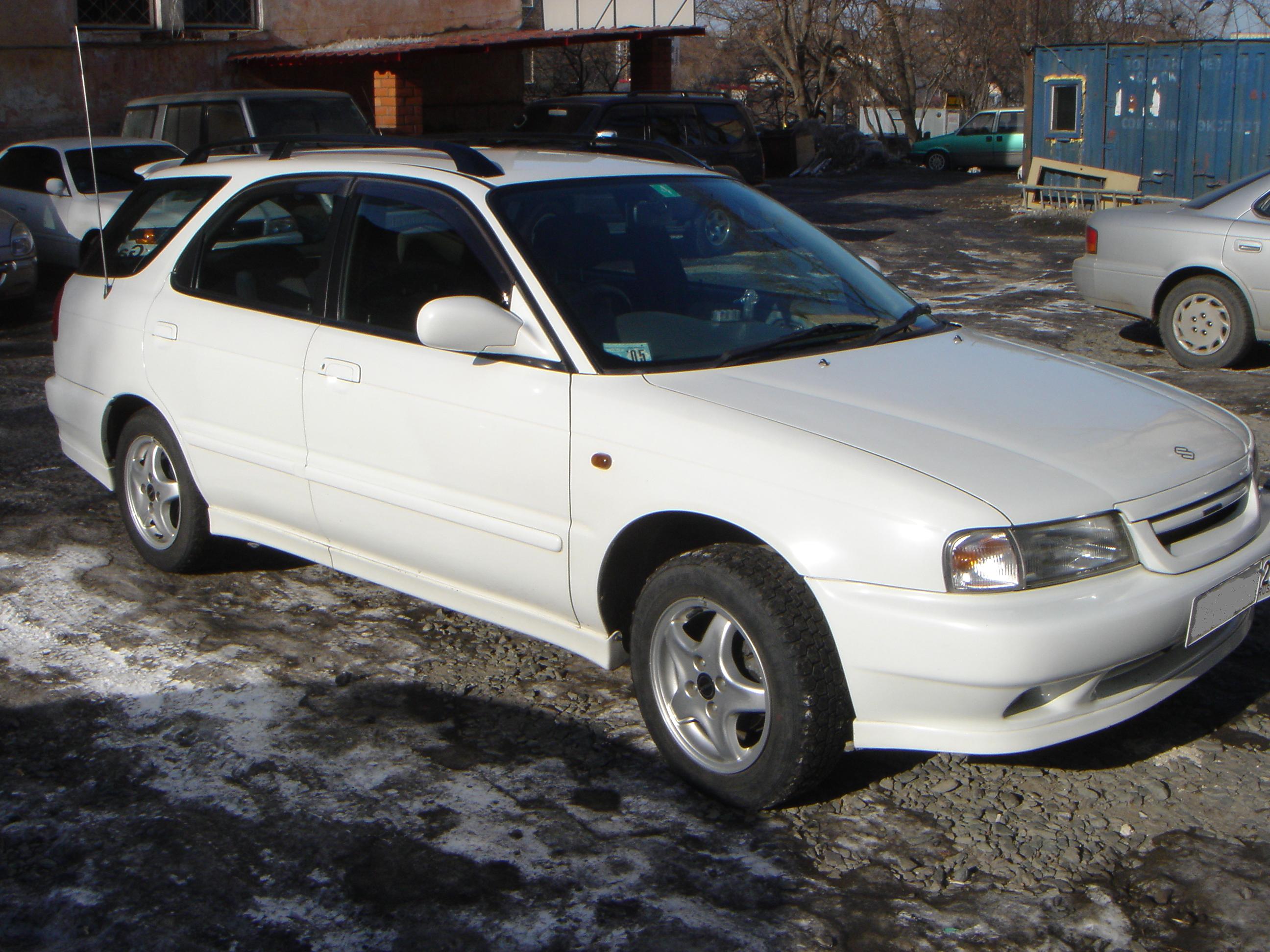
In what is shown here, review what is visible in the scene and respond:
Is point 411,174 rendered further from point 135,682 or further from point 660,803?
point 660,803

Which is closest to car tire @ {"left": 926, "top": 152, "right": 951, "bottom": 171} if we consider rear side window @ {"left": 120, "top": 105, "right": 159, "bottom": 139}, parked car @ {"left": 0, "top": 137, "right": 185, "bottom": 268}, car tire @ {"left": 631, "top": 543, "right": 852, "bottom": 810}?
rear side window @ {"left": 120, "top": 105, "right": 159, "bottom": 139}

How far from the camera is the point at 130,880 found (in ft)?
10.3

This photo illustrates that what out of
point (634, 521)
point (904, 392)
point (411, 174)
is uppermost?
point (411, 174)

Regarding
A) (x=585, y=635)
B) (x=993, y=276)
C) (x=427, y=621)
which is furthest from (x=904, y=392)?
(x=993, y=276)

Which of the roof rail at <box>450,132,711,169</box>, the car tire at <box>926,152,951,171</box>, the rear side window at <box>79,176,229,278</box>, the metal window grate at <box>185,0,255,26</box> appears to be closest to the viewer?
the roof rail at <box>450,132,711,169</box>

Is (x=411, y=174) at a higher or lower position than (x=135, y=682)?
higher

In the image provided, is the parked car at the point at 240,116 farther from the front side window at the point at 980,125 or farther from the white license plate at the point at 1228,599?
the front side window at the point at 980,125

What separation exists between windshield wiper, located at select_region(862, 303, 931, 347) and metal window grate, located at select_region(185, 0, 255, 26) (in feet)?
56.5

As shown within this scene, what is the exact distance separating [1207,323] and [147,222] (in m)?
6.86

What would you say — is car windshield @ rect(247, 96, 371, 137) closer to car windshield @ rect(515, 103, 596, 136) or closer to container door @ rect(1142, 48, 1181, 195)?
car windshield @ rect(515, 103, 596, 136)

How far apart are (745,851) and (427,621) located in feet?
6.18

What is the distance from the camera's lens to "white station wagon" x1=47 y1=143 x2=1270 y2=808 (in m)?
3.10

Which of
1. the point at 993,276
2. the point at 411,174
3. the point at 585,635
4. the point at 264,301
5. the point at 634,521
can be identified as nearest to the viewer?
the point at 634,521

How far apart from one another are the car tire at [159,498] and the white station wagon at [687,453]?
0.02 meters
